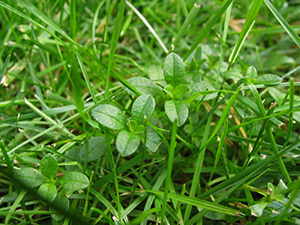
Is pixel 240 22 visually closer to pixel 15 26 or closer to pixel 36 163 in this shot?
pixel 15 26

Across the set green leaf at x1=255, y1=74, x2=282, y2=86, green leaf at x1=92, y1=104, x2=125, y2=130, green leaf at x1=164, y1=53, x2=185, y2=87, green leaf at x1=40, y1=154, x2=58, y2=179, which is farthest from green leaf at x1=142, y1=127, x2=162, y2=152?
green leaf at x1=255, y1=74, x2=282, y2=86

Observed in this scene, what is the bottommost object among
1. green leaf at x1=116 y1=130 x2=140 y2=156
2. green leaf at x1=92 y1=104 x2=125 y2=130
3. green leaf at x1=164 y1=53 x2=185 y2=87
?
green leaf at x1=116 y1=130 x2=140 y2=156

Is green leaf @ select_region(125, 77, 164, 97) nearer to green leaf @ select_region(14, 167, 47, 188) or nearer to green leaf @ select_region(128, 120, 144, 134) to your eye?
green leaf @ select_region(128, 120, 144, 134)

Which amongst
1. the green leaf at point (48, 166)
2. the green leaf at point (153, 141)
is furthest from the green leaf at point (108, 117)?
the green leaf at point (48, 166)

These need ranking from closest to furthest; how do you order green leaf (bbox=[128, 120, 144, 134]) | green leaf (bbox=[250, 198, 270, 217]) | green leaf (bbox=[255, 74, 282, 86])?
green leaf (bbox=[250, 198, 270, 217]) → green leaf (bbox=[128, 120, 144, 134]) → green leaf (bbox=[255, 74, 282, 86])

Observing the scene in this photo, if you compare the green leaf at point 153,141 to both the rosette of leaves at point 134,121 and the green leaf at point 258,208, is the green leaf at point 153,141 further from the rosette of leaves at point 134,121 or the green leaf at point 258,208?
the green leaf at point 258,208

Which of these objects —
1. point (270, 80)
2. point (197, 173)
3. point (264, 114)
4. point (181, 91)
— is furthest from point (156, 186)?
point (270, 80)
